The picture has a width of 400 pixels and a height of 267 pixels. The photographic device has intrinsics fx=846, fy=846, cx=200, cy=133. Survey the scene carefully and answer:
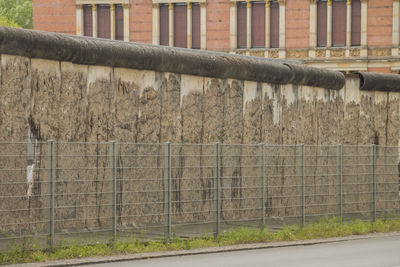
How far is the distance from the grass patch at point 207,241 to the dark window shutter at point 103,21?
3540 centimetres

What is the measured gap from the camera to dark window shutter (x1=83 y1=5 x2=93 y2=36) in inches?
1853

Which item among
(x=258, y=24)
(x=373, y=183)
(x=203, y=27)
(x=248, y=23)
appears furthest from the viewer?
(x=203, y=27)

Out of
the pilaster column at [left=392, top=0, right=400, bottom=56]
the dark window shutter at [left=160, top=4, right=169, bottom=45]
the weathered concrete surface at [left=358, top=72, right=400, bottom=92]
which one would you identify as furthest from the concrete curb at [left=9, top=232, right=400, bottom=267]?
the dark window shutter at [left=160, top=4, right=169, bottom=45]

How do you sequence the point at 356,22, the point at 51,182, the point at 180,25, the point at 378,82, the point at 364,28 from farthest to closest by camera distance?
1. the point at 180,25
2. the point at 356,22
3. the point at 364,28
4. the point at 378,82
5. the point at 51,182

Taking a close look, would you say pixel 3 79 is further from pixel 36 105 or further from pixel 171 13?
pixel 171 13

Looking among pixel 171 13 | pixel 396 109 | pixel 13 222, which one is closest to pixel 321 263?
pixel 13 222

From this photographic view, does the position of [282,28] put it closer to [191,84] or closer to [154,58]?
[191,84]

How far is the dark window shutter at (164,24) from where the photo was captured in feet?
154

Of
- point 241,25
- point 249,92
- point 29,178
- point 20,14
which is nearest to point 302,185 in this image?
point 249,92

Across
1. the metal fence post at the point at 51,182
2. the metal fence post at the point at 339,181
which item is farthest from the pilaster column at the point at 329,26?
the metal fence post at the point at 51,182

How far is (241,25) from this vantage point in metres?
46.3

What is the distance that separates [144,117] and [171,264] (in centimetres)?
231

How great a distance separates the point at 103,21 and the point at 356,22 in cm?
1399

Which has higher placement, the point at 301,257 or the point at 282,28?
the point at 282,28
